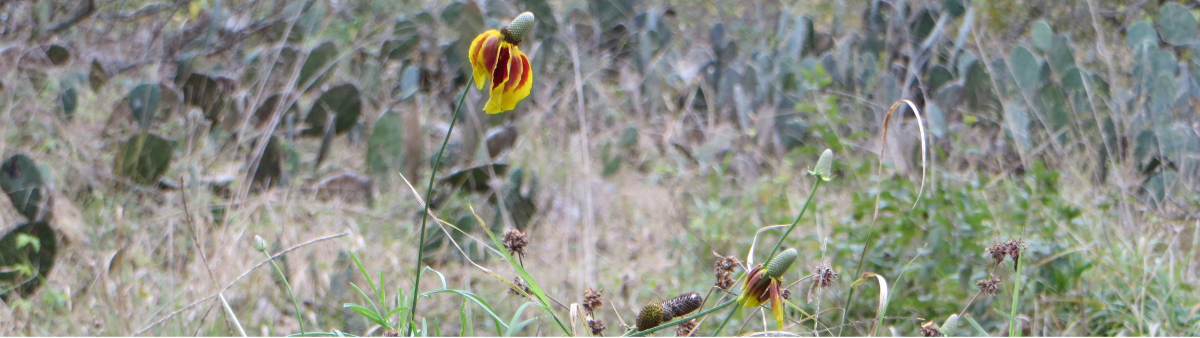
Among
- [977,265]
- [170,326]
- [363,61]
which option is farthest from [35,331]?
[363,61]

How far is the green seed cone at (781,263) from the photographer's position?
769mm

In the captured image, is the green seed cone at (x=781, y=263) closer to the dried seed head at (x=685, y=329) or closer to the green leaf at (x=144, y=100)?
the dried seed head at (x=685, y=329)

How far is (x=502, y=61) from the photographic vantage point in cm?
80

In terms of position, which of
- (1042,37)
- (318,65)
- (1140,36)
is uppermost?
(1140,36)

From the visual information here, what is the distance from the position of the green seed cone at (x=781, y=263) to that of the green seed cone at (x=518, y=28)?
0.31m

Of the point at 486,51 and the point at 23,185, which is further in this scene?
the point at 23,185

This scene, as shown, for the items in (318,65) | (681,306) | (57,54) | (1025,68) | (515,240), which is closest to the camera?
(681,306)

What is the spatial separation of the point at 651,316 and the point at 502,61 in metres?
0.29

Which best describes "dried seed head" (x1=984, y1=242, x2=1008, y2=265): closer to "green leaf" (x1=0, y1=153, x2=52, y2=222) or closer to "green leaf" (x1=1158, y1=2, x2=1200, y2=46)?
"green leaf" (x1=0, y1=153, x2=52, y2=222)

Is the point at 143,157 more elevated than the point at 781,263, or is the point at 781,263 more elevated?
the point at 781,263

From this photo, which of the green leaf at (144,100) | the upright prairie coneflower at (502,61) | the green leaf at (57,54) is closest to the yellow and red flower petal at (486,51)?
the upright prairie coneflower at (502,61)

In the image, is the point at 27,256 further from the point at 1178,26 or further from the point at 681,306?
the point at 1178,26

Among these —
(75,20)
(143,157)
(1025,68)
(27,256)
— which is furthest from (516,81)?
(75,20)

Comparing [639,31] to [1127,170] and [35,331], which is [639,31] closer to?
[1127,170]
